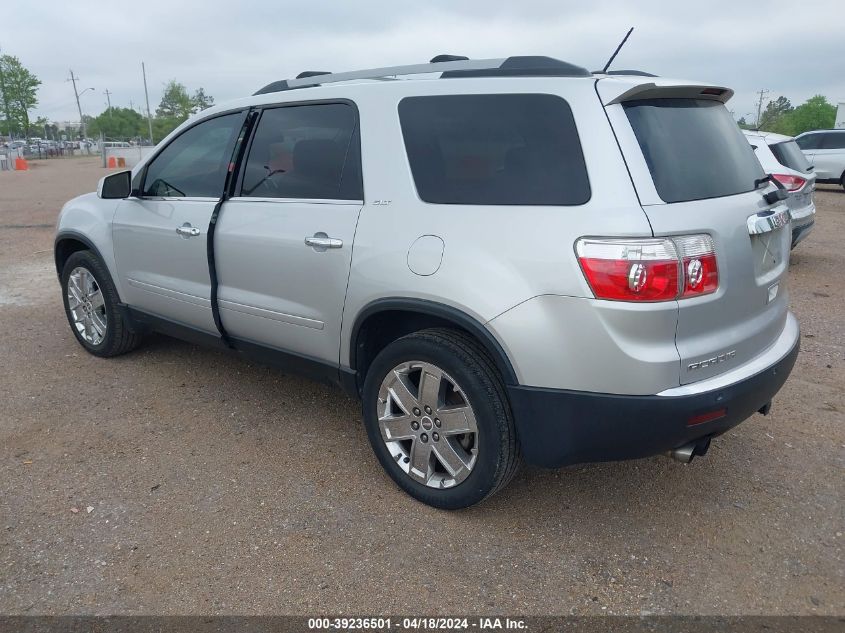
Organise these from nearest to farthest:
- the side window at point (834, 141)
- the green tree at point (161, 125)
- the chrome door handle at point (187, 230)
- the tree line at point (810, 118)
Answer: the chrome door handle at point (187, 230)
the side window at point (834, 141)
the tree line at point (810, 118)
the green tree at point (161, 125)

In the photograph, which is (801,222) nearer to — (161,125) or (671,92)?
(671,92)

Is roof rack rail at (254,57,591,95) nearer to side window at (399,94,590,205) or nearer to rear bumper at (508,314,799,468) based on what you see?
side window at (399,94,590,205)

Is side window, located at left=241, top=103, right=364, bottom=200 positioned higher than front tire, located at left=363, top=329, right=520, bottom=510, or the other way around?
side window, located at left=241, top=103, right=364, bottom=200

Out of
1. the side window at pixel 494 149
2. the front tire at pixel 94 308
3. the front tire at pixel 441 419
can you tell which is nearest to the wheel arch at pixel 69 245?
the front tire at pixel 94 308

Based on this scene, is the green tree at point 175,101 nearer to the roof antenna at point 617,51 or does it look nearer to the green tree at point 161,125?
the green tree at point 161,125

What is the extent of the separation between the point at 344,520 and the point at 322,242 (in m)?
1.27

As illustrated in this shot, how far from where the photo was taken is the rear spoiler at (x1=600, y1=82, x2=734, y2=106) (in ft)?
8.66

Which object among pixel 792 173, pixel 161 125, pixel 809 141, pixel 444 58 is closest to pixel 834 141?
pixel 809 141

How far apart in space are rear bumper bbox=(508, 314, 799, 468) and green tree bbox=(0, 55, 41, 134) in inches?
3240

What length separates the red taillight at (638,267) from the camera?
2461 mm

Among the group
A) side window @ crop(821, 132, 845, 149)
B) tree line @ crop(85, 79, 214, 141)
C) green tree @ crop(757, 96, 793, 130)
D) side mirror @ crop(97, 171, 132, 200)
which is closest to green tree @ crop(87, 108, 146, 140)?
tree line @ crop(85, 79, 214, 141)

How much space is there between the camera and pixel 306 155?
3559 mm

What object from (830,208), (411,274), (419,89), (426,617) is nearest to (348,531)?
(426,617)

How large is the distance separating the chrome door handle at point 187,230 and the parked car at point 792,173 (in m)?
6.45
